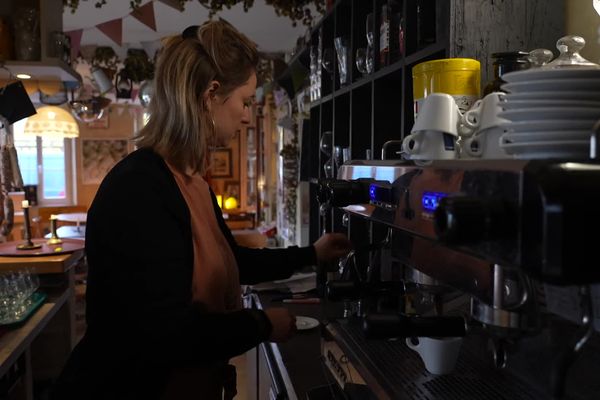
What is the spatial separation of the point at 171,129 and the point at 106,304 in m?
0.42

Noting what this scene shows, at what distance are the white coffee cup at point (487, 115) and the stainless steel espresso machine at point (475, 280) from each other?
14 cm

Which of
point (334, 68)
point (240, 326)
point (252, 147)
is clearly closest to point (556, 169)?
point (240, 326)

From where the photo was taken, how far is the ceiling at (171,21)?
14.4 ft

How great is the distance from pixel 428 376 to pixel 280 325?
0.43 metres

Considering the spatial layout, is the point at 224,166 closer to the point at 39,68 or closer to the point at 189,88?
the point at 39,68

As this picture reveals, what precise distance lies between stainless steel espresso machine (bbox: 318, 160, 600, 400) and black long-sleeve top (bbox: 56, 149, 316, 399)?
284mm

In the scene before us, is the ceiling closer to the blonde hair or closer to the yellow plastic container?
the blonde hair

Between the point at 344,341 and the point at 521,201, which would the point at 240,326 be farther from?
the point at 521,201

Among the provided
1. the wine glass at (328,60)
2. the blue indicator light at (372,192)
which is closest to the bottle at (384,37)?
the wine glass at (328,60)

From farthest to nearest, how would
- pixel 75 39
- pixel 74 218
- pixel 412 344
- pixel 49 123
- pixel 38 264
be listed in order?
pixel 74 218
pixel 49 123
pixel 75 39
pixel 38 264
pixel 412 344

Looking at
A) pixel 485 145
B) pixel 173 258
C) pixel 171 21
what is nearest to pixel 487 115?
pixel 485 145

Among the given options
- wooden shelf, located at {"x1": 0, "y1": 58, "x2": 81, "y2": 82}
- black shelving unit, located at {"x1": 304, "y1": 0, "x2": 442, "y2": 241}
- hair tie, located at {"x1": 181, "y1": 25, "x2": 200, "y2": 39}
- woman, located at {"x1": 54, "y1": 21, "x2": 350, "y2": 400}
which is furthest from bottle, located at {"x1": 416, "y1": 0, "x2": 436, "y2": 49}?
wooden shelf, located at {"x1": 0, "y1": 58, "x2": 81, "y2": 82}

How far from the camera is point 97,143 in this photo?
10281 millimetres

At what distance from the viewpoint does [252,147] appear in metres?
8.61
